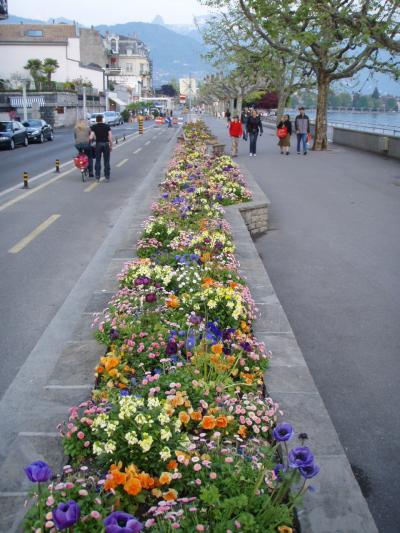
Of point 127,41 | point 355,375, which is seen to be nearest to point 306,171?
point 355,375

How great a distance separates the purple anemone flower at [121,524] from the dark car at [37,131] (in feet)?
120

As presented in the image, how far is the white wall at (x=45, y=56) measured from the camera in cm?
7681

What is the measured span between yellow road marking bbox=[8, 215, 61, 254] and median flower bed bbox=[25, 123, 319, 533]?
14.8 feet

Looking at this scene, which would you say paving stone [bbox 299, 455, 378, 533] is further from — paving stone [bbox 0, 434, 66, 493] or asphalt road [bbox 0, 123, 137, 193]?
asphalt road [bbox 0, 123, 137, 193]

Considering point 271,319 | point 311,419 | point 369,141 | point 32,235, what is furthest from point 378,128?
point 311,419

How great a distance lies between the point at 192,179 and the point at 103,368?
9069 millimetres

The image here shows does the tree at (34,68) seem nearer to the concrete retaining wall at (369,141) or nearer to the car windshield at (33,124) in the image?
the car windshield at (33,124)

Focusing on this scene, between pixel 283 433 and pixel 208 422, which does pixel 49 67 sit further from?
pixel 283 433

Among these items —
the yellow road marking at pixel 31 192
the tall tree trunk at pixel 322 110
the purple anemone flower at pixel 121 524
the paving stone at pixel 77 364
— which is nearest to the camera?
the purple anemone flower at pixel 121 524

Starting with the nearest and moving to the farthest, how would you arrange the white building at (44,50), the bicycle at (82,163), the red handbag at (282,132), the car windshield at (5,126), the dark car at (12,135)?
1. the bicycle at (82,163)
2. the red handbag at (282,132)
3. the dark car at (12,135)
4. the car windshield at (5,126)
5. the white building at (44,50)

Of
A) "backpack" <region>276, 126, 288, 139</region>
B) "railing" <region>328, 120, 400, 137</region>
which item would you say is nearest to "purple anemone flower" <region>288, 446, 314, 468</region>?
"backpack" <region>276, 126, 288, 139</region>

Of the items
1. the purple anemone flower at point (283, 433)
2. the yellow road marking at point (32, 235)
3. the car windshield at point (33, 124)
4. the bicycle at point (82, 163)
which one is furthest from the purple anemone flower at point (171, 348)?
the car windshield at point (33, 124)

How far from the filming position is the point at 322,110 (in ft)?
95.9

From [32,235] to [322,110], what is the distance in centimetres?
2153
